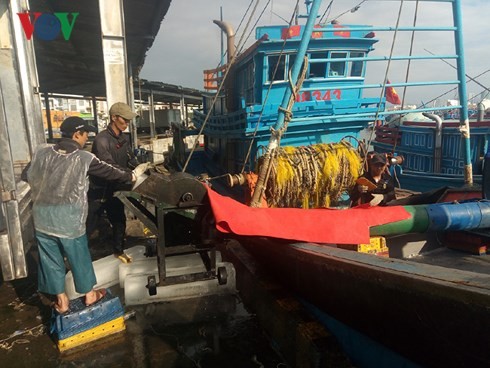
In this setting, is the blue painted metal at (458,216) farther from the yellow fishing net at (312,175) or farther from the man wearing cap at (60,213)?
the man wearing cap at (60,213)

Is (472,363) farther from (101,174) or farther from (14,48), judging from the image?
(14,48)

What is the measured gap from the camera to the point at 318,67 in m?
8.77

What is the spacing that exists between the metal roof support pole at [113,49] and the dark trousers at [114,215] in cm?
234

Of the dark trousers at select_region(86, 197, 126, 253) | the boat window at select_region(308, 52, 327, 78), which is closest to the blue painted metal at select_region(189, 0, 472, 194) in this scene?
the boat window at select_region(308, 52, 327, 78)

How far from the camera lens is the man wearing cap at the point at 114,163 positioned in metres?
4.43

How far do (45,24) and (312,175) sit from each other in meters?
5.45

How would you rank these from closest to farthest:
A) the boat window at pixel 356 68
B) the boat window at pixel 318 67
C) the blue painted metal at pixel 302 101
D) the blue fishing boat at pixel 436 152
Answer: the blue painted metal at pixel 302 101 → the boat window at pixel 318 67 → the boat window at pixel 356 68 → the blue fishing boat at pixel 436 152

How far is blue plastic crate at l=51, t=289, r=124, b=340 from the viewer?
307 cm

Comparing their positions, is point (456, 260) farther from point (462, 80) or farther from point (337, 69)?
point (337, 69)

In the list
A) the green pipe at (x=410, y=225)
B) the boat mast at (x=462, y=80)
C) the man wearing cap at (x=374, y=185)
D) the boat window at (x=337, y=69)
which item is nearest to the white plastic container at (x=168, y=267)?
the green pipe at (x=410, y=225)

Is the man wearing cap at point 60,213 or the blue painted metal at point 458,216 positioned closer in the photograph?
the man wearing cap at point 60,213

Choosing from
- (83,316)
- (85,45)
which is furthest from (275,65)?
(85,45)

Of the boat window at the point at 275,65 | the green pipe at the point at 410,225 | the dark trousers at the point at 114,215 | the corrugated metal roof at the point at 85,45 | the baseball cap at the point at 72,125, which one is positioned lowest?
the dark trousers at the point at 114,215

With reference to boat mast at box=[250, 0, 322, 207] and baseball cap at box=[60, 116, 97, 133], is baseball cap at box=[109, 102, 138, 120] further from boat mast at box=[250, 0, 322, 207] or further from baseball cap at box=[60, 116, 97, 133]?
boat mast at box=[250, 0, 322, 207]
